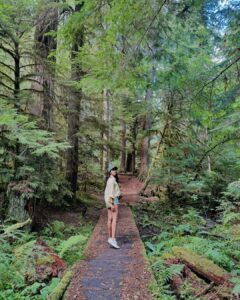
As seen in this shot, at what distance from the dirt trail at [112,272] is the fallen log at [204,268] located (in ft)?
3.10

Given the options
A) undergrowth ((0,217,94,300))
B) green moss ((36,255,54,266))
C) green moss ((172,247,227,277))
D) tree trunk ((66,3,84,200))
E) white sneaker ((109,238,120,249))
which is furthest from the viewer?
tree trunk ((66,3,84,200))

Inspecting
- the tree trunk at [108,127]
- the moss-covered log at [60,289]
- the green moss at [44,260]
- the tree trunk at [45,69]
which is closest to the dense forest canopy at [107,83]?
the tree trunk at [45,69]

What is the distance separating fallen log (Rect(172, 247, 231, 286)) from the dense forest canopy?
7.42ft

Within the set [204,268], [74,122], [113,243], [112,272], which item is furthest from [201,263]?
[74,122]

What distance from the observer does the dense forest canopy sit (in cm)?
741

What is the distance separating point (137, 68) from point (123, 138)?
20.1 m

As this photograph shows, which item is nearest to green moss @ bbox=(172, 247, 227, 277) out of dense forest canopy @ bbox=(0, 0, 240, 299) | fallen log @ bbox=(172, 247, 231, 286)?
fallen log @ bbox=(172, 247, 231, 286)

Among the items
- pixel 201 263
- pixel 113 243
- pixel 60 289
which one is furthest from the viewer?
pixel 113 243

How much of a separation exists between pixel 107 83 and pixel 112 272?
16.2ft

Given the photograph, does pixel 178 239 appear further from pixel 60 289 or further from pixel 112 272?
pixel 60 289

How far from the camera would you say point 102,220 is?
1037 centimetres

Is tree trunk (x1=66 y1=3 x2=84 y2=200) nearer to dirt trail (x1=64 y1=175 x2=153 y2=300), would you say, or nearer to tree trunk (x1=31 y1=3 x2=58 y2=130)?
tree trunk (x1=31 y1=3 x2=58 y2=130)

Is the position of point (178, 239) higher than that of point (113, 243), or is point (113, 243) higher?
point (113, 243)

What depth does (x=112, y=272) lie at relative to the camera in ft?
19.4
